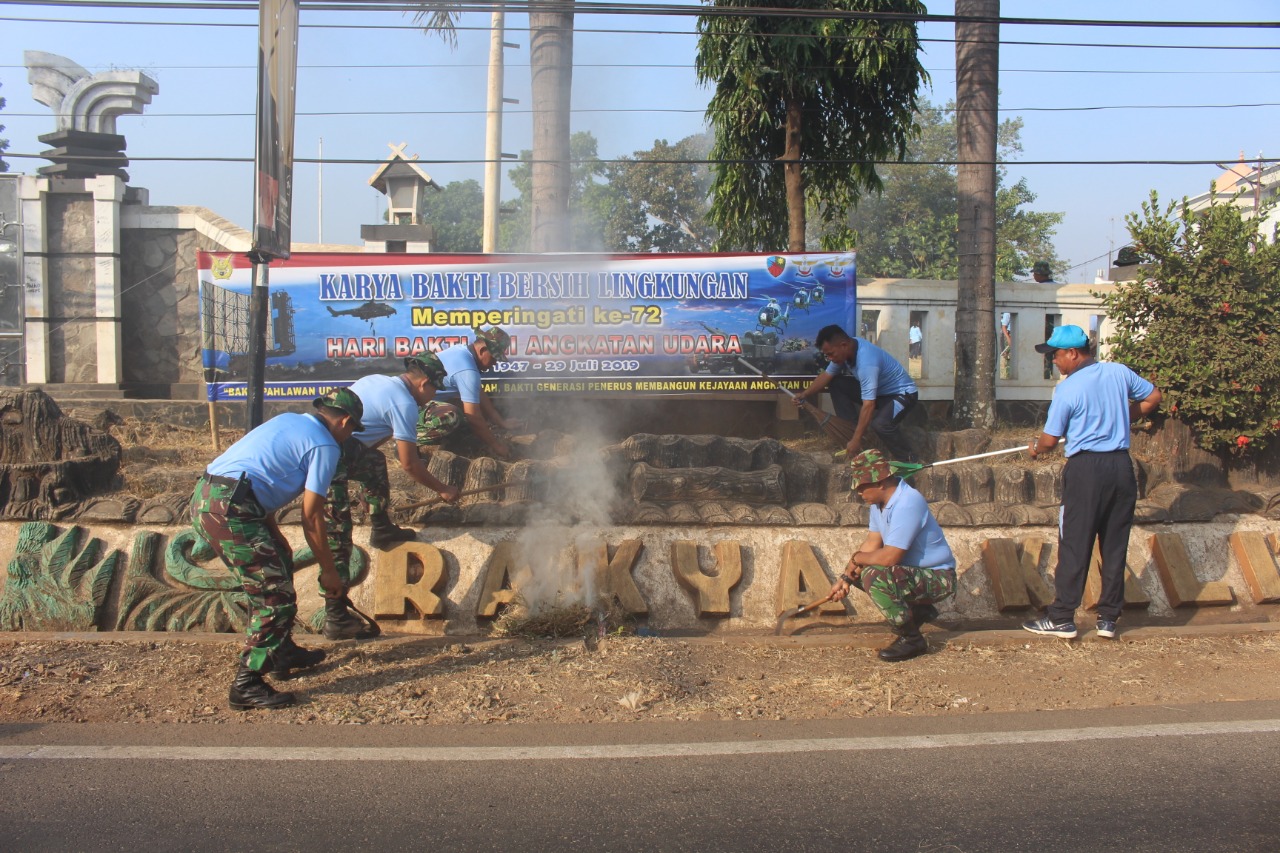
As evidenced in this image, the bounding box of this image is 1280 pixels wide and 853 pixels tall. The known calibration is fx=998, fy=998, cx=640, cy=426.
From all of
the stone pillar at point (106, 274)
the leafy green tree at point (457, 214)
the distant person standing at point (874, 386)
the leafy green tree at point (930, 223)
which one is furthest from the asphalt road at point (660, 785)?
the leafy green tree at point (457, 214)

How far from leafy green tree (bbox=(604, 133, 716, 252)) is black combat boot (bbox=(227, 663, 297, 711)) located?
16.1 meters

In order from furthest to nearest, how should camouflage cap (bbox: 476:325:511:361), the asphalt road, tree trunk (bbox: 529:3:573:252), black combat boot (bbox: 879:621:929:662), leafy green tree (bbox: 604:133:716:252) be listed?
leafy green tree (bbox: 604:133:716:252)
tree trunk (bbox: 529:3:573:252)
camouflage cap (bbox: 476:325:511:361)
black combat boot (bbox: 879:621:929:662)
the asphalt road

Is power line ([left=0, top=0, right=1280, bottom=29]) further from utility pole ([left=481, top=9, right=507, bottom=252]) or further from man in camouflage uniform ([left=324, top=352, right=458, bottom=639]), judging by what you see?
utility pole ([left=481, top=9, right=507, bottom=252])

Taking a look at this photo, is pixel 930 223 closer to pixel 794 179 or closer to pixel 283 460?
pixel 794 179

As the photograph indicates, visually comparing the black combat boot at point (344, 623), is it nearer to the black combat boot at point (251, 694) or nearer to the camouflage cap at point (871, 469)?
the black combat boot at point (251, 694)

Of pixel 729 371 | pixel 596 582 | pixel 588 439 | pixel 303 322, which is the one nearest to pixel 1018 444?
pixel 729 371

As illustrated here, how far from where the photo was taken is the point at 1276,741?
165 inches

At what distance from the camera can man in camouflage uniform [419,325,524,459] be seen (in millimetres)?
7023

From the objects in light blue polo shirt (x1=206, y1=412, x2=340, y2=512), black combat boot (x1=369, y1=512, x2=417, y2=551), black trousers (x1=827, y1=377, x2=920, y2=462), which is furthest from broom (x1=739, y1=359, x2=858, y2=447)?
light blue polo shirt (x1=206, y1=412, x2=340, y2=512)

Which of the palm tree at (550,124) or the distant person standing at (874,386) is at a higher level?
the palm tree at (550,124)

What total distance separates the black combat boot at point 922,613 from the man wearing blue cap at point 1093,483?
71 cm

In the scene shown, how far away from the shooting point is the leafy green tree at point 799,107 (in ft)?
31.8

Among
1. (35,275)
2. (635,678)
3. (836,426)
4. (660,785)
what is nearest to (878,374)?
(836,426)

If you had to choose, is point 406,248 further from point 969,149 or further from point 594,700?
point 594,700
